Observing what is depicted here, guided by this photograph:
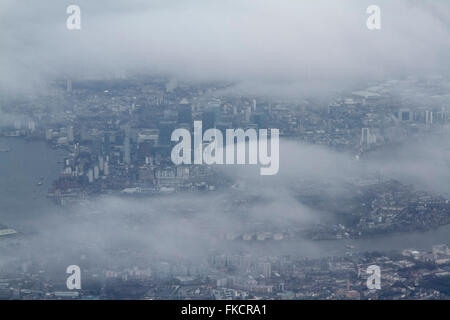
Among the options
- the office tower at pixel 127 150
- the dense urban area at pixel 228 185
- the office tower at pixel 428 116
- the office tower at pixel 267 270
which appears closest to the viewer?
the dense urban area at pixel 228 185

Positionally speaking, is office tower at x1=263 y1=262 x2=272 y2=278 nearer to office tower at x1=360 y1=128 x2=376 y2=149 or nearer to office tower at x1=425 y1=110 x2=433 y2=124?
office tower at x1=360 y1=128 x2=376 y2=149

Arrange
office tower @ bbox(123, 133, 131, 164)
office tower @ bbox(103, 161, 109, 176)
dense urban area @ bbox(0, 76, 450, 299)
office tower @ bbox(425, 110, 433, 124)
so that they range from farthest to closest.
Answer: office tower @ bbox(425, 110, 433, 124)
office tower @ bbox(123, 133, 131, 164)
office tower @ bbox(103, 161, 109, 176)
dense urban area @ bbox(0, 76, 450, 299)

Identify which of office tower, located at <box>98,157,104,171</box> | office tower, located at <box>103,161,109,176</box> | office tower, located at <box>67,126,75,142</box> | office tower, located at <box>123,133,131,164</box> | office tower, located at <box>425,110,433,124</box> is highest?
office tower, located at <box>425,110,433,124</box>

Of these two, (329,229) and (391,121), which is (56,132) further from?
(391,121)

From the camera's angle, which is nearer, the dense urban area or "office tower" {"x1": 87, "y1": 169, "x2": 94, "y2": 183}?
the dense urban area

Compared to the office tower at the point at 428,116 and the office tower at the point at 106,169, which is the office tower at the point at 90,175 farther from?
the office tower at the point at 428,116

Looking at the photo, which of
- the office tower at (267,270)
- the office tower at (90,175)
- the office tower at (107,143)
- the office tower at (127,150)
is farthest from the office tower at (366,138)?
the office tower at (90,175)

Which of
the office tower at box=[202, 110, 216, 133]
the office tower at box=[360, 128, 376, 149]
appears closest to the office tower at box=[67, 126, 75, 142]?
the office tower at box=[202, 110, 216, 133]

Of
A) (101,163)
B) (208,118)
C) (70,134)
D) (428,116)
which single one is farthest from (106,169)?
(428,116)

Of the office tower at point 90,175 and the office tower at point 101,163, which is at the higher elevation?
the office tower at point 101,163

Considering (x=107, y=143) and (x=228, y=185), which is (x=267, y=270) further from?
(x=107, y=143)
